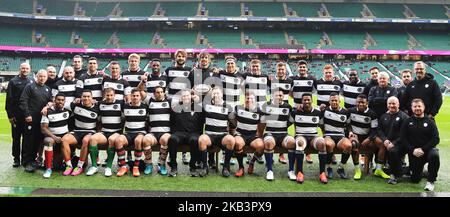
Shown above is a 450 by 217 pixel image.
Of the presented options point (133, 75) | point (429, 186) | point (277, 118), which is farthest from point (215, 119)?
point (429, 186)

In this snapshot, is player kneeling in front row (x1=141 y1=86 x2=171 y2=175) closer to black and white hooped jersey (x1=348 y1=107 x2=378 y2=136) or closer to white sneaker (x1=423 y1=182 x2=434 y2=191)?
black and white hooped jersey (x1=348 y1=107 x2=378 y2=136)

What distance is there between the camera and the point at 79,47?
41.7 metres

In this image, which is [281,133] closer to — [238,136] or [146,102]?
[238,136]

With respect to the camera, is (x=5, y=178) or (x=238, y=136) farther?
(x=238, y=136)

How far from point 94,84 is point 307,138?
418cm

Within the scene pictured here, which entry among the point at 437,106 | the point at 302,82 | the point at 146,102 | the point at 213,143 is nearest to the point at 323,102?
the point at 302,82

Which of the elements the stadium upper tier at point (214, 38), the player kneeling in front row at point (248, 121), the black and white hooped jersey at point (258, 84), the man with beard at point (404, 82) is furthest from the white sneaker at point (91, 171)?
the stadium upper tier at point (214, 38)

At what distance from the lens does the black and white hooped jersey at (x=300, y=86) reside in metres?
7.66

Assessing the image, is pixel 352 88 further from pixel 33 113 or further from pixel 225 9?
pixel 225 9

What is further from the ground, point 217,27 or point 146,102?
point 217,27

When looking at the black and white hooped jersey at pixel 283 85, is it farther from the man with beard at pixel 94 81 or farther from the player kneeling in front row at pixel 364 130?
the man with beard at pixel 94 81

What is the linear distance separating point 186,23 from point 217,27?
3.81m

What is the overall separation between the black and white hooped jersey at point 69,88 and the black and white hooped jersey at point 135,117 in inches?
42.9

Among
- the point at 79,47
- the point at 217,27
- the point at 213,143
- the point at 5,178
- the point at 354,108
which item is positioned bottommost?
the point at 5,178
